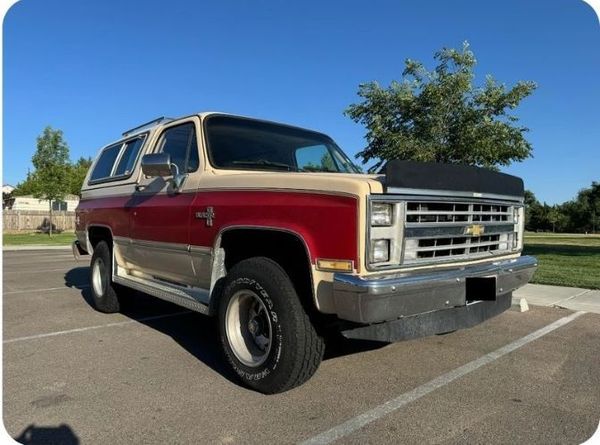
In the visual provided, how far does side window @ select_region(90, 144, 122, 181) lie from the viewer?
22.4 feet

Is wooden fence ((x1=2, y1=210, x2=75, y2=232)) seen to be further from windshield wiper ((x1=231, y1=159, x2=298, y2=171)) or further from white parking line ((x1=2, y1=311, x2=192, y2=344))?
windshield wiper ((x1=231, y1=159, x2=298, y2=171))

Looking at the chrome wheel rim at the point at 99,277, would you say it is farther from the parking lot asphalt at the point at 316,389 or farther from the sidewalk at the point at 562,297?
the sidewalk at the point at 562,297

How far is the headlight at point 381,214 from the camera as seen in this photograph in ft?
10.5

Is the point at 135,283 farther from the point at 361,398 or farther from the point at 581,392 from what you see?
the point at 581,392

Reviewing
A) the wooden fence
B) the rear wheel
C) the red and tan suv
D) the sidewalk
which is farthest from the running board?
the wooden fence

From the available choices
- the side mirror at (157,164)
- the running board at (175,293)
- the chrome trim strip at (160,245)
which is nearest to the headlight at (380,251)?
the running board at (175,293)

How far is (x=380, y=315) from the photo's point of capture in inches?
122

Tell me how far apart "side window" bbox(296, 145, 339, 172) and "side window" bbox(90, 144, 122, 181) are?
2872mm

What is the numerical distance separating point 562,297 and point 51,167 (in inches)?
1274

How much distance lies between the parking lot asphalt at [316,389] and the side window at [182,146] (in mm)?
1782

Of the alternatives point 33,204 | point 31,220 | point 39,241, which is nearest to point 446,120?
point 39,241

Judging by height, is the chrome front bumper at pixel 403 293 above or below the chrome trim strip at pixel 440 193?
below

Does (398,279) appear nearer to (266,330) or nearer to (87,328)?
(266,330)

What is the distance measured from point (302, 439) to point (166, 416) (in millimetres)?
944
